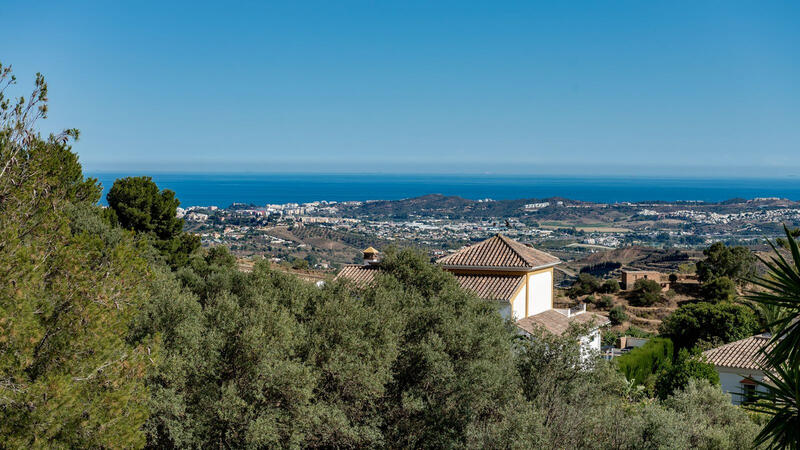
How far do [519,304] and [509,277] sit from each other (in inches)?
39.7

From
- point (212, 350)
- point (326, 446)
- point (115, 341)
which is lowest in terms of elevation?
point (326, 446)

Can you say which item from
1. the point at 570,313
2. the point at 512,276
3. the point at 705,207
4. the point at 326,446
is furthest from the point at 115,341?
the point at 705,207

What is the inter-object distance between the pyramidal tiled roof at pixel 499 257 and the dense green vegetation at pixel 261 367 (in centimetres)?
543

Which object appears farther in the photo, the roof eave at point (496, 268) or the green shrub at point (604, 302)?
the green shrub at point (604, 302)

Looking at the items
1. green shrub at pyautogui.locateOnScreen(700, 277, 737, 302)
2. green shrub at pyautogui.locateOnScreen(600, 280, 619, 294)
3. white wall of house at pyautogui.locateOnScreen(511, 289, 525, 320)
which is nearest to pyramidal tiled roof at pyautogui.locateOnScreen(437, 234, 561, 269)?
white wall of house at pyautogui.locateOnScreen(511, 289, 525, 320)

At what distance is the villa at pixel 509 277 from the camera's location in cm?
2166

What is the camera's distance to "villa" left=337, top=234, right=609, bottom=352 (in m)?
21.7

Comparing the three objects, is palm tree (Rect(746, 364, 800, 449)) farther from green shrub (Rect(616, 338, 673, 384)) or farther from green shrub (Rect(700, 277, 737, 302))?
green shrub (Rect(700, 277, 737, 302))

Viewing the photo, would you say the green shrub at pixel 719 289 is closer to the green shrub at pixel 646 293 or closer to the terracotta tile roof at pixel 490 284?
the green shrub at pixel 646 293

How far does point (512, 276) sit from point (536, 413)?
11915mm

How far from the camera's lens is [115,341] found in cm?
970

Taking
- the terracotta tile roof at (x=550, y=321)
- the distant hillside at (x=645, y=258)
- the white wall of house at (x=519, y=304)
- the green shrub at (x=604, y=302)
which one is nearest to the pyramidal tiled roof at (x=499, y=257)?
the white wall of house at (x=519, y=304)

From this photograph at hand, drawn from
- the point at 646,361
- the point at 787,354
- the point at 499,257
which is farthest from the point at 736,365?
the point at 787,354

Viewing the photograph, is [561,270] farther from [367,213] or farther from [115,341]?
[367,213]
